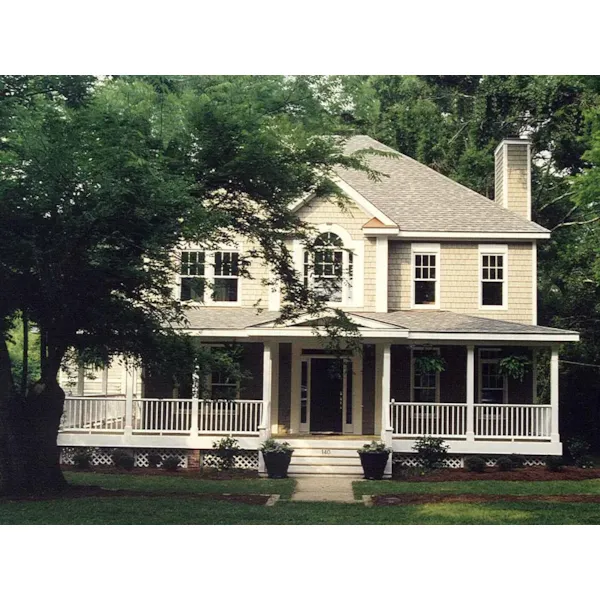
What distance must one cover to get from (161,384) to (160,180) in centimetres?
240

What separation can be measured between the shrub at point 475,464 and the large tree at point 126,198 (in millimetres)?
2582

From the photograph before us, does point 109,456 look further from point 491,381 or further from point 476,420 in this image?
point 491,381

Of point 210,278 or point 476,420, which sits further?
point 476,420

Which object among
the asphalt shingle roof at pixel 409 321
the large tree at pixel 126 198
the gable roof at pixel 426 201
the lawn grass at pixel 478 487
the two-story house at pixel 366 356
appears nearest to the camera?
the large tree at pixel 126 198

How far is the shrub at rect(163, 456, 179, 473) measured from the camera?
1095 centimetres

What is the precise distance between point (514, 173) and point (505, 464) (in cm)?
347

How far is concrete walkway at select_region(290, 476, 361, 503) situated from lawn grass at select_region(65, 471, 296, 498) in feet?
0.33

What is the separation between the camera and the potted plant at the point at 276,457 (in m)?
10.8

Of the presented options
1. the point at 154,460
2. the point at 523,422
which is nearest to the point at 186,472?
the point at 154,460

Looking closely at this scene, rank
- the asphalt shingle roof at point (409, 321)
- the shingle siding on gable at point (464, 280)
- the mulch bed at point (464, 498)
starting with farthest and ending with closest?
1. the shingle siding on gable at point (464, 280)
2. the asphalt shingle roof at point (409, 321)
3. the mulch bed at point (464, 498)

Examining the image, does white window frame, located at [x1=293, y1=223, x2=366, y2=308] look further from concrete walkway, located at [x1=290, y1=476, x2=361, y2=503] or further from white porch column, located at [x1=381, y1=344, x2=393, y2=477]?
concrete walkway, located at [x1=290, y1=476, x2=361, y2=503]

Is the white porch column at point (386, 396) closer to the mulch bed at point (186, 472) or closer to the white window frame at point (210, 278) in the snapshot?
the mulch bed at point (186, 472)

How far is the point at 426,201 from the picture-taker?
39.5ft

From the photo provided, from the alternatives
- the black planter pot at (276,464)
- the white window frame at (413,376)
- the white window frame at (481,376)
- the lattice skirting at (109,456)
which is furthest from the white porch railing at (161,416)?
the white window frame at (481,376)
